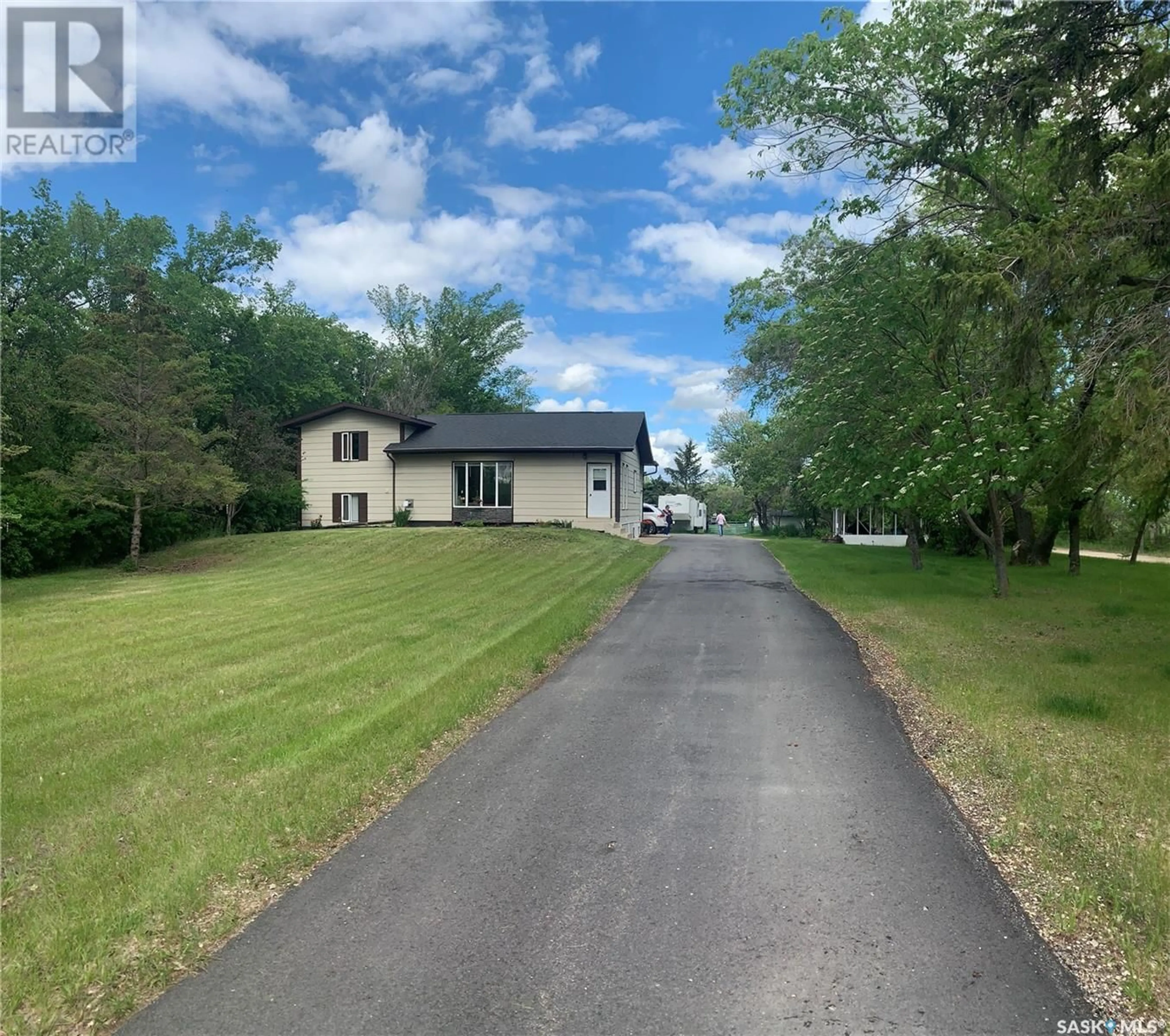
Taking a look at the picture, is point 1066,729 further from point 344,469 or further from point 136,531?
point 344,469

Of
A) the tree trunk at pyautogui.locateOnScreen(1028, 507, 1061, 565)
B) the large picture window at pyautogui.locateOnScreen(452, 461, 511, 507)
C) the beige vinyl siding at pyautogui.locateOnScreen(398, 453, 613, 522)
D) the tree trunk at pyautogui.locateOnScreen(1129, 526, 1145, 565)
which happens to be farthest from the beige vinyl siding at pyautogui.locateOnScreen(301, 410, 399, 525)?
the tree trunk at pyautogui.locateOnScreen(1129, 526, 1145, 565)

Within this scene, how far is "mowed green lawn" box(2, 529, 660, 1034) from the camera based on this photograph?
3033mm

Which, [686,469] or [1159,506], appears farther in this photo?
[686,469]

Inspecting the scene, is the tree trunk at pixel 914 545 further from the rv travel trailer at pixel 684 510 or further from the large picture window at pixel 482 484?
the rv travel trailer at pixel 684 510

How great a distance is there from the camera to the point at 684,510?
52156 mm

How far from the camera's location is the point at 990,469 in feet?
37.4

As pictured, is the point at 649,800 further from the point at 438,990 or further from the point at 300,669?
the point at 300,669

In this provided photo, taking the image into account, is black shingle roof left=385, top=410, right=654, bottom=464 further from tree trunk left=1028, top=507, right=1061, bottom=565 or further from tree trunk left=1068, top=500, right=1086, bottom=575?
tree trunk left=1068, top=500, right=1086, bottom=575

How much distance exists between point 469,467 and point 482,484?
89 cm

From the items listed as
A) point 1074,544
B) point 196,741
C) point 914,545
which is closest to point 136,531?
point 196,741

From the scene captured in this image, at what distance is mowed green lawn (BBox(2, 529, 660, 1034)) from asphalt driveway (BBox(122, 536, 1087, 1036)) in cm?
34

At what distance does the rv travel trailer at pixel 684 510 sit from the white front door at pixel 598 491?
80.2ft

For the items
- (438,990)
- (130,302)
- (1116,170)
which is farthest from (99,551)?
(1116,170)

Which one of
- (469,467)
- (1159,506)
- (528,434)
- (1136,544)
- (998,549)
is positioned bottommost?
(1136,544)
